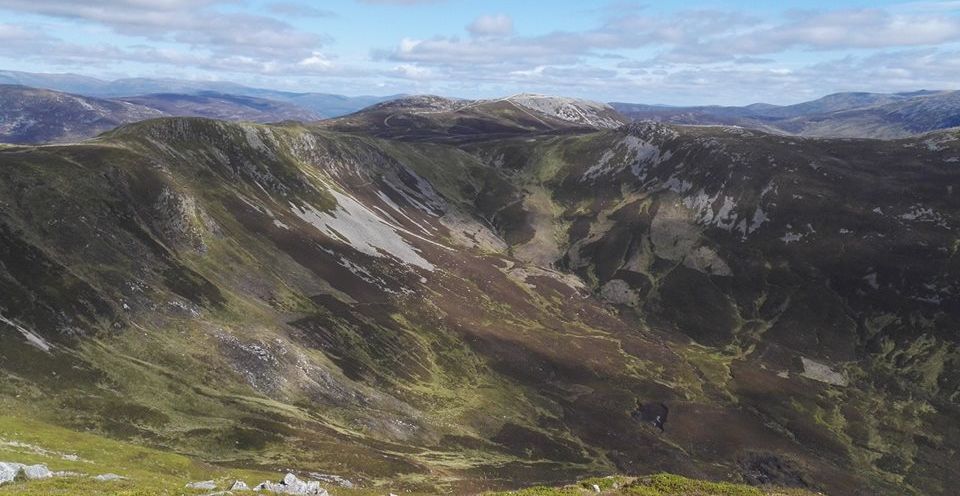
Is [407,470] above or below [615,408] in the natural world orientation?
above

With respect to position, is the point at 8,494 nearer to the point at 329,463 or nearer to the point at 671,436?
the point at 329,463

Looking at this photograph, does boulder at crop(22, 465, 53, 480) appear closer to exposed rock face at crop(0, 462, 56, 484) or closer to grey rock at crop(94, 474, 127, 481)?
exposed rock face at crop(0, 462, 56, 484)

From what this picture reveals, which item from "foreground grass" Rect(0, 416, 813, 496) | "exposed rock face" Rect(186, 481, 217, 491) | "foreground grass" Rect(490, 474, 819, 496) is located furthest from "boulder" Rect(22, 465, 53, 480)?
"foreground grass" Rect(490, 474, 819, 496)

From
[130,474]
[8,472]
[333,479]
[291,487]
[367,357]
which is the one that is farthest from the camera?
[367,357]

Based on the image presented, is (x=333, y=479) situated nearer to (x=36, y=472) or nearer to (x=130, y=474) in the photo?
(x=130, y=474)

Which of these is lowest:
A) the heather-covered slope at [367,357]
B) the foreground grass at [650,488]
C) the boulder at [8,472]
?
the heather-covered slope at [367,357]

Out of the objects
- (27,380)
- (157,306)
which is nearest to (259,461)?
(27,380)

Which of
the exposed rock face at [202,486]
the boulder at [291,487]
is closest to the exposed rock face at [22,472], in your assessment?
the exposed rock face at [202,486]

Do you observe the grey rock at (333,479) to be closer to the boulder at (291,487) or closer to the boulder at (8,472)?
the boulder at (291,487)

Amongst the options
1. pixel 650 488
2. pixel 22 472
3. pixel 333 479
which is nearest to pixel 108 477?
pixel 22 472

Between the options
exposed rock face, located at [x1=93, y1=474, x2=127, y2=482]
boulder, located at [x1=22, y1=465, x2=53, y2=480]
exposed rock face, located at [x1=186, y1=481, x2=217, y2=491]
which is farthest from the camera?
exposed rock face, located at [x1=93, y1=474, x2=127, y2=482]

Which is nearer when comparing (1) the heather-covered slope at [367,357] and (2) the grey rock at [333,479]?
(2) the grey rock at [333,479]
